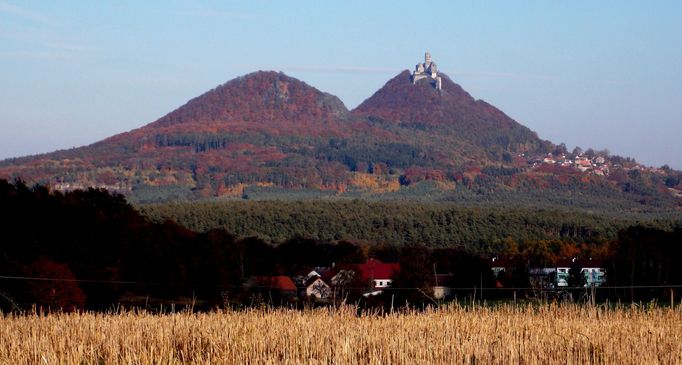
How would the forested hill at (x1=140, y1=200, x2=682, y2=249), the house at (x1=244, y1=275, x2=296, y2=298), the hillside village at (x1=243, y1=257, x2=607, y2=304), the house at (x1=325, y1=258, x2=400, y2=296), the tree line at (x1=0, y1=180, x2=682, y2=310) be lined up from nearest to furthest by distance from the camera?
the tree line at (x1=0, y1=180, x2=682, y2=310) → the hillside village at (x1=243, y1=257, x2=607, y2=304) → the house at (x1=244, y1=275, x2=296, y2=298) → the house at (x1=325, y1=258, x2=400, y2=296) → the forested hill at (x1=140, y1=200, x2=682, y2=249)

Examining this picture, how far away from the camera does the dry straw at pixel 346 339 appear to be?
1104 cm

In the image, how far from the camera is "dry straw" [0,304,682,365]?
11039 millimetres

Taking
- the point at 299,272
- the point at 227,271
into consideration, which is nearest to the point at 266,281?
the point at 227,271

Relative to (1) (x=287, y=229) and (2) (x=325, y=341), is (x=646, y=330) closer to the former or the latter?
(2) (x=325, y=341)

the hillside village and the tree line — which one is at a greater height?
the tree line

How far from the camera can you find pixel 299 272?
6400 centimetres

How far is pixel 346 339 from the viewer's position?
1156 centimetres

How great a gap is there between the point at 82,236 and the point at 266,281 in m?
7.81

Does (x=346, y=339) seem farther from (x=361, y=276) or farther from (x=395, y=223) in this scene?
(x=395, y=223)

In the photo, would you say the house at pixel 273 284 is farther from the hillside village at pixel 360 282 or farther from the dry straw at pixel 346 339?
the dry straw at pixel 346 339

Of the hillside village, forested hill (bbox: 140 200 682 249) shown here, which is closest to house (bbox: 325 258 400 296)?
the hillside village

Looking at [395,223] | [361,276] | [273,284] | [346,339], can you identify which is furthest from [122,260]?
[395,223]

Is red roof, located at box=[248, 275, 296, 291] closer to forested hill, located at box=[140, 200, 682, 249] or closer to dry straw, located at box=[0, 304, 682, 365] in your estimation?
dry straw, located at box=[0, 304, 682, 365]

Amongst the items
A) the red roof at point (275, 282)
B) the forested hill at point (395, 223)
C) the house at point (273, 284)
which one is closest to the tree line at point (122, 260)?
the house at point (273, 284)
